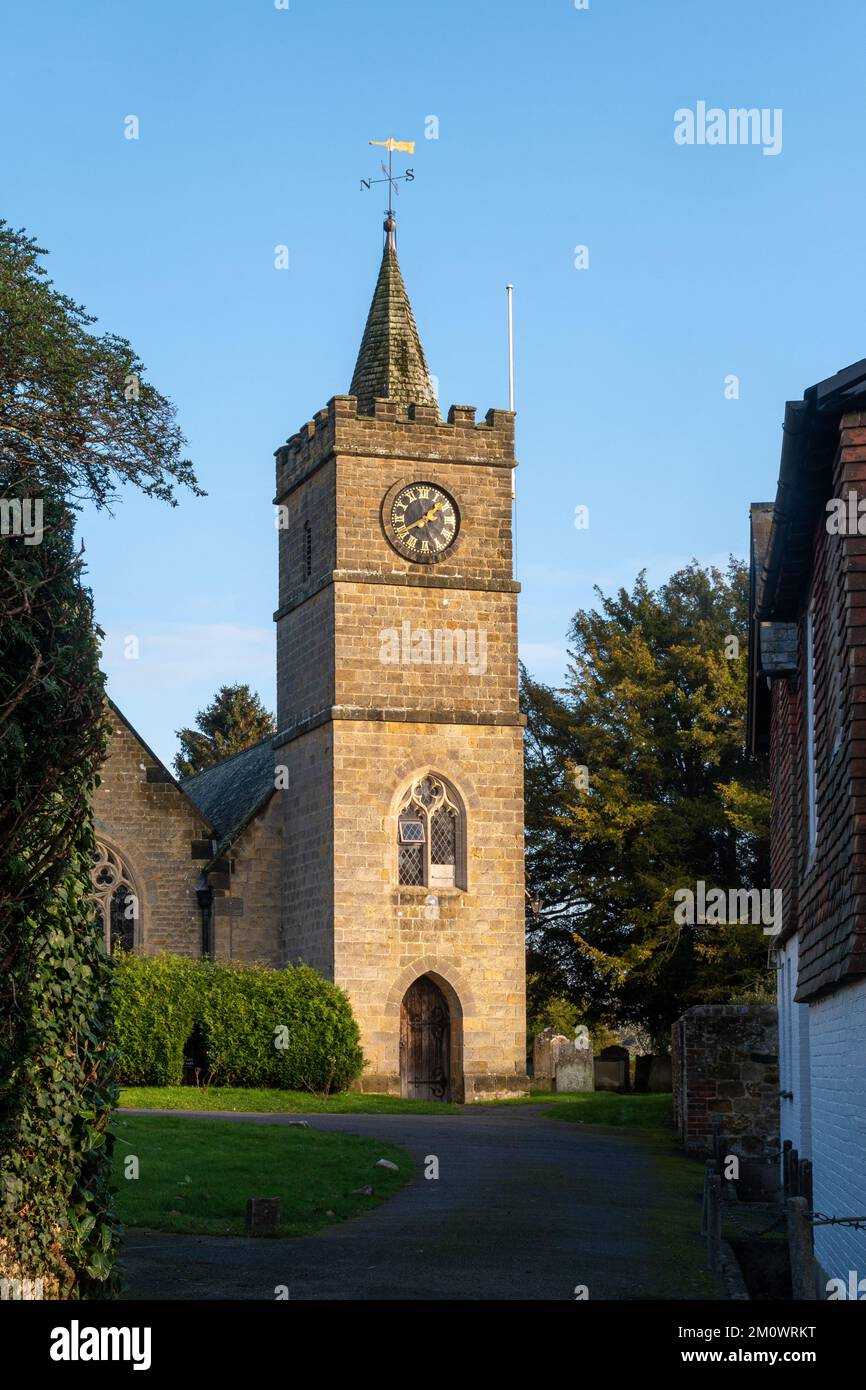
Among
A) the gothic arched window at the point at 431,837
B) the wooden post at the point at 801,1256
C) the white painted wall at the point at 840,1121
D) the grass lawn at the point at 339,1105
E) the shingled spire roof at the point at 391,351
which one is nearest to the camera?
the wooden post at the point at 801,1256

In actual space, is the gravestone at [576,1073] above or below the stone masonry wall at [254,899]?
below

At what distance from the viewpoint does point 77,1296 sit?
9.78 m

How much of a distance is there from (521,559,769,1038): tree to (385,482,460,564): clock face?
7640mm

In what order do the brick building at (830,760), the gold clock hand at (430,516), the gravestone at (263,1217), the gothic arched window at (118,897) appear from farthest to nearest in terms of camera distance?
the gothic arched window at (118,897), the gold clock hand at (430,516), the gravestone at (263,1217), the brick building at (830,760)

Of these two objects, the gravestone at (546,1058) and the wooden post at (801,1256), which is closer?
the wooden post at (801,1256)

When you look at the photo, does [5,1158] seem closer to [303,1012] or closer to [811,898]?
[811,898]

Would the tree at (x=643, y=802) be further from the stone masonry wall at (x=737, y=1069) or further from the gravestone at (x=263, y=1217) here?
the gravestone at (x=263, y=1217)

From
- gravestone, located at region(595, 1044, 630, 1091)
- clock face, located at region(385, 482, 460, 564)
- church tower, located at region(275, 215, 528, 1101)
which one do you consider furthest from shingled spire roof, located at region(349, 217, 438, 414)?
gravestone, located at region(595, 1044, 630, 1091)

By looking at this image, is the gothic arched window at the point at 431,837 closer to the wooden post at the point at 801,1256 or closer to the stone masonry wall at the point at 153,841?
the stone masonry wall at the point at 153,841

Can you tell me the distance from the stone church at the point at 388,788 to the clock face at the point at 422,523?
4 cm

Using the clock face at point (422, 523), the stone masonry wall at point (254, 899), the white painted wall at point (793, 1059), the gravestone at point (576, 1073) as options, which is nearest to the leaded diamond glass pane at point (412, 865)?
the stone masonry wall at point (254, 899)

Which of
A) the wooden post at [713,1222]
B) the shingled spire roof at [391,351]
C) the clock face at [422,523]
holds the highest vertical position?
the shingled spire roof at [391,351]

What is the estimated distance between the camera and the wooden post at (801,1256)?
8664 millimetres
